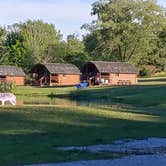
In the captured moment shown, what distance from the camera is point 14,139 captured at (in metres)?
20.9

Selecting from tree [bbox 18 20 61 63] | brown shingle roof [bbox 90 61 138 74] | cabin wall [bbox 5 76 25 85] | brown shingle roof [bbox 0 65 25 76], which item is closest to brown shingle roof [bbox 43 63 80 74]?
brown shingle roof [bbox 90 61 138 74]

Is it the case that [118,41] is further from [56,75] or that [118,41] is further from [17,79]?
[17,79]

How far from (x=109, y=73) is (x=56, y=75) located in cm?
1089

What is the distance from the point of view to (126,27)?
130625 millimetres

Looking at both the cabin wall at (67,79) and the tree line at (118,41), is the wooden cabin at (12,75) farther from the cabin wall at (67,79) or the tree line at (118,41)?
the tree line at (118,41)

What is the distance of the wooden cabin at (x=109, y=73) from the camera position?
367ft

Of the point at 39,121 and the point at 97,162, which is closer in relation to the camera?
the point at 97,162

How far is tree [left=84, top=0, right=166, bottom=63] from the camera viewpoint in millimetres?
130625

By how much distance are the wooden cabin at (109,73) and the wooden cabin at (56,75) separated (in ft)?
8.64

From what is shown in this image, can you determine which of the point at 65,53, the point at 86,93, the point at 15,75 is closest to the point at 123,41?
the point at 65,53

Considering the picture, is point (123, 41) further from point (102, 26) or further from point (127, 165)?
point (127, 165)

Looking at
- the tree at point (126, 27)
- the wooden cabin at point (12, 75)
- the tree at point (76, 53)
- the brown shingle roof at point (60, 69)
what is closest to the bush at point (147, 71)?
the tree at point (126, 27)

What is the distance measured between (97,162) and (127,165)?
96 centimetres

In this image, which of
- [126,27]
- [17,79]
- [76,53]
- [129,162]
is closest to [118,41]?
[126,27]
